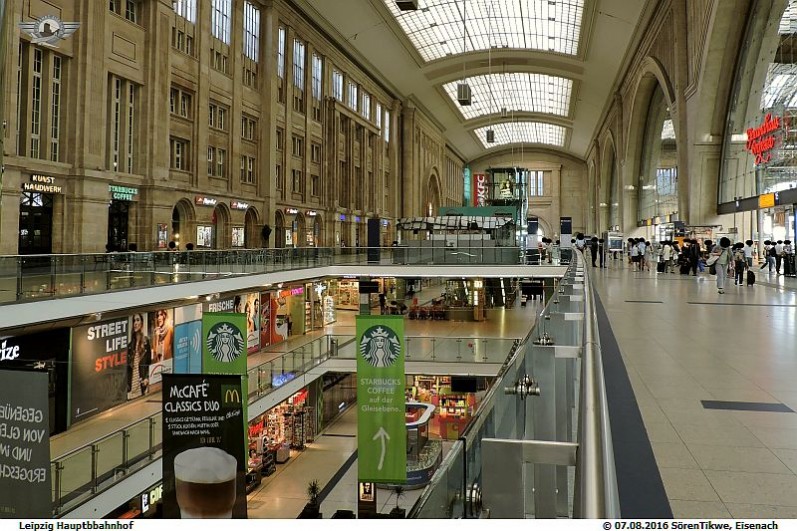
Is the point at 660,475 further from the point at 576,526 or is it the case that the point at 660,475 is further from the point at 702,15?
the point at 702,15

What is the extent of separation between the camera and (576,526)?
1.12m

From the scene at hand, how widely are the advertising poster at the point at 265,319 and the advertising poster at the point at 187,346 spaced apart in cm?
756

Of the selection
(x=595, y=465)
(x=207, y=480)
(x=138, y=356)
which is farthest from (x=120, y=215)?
(x=595, y=465)

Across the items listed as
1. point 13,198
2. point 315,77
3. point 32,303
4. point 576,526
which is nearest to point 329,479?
point 32,303

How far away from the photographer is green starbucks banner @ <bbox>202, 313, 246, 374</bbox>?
1243 cm

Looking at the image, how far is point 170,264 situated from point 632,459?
14806mm

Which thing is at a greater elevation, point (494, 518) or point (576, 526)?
point (576, 526)

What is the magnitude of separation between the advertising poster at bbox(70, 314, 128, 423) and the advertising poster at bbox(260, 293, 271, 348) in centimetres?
789

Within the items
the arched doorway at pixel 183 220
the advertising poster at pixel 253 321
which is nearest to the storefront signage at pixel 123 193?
the arched doorway at pixel 183 220

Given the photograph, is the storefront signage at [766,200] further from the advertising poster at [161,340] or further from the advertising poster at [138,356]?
the advertising poster at [138,356]

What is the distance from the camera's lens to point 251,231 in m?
31.5

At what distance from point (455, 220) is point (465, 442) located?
3208cm

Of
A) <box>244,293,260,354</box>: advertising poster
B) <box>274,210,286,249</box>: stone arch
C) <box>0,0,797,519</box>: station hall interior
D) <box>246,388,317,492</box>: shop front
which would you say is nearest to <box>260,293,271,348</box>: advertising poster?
<box>0,0,797,519</box>: station hall interior

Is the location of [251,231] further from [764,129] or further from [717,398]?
[717,398]
